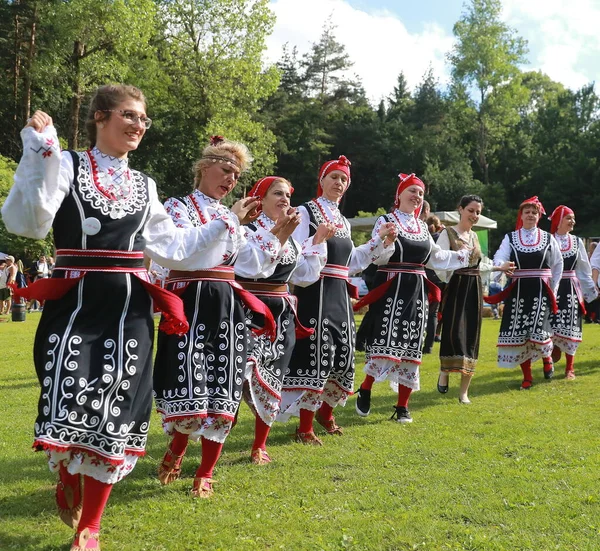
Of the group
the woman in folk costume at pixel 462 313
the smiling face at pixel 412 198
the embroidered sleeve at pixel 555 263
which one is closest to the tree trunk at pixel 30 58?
the embroidered sleeve at pixel 555 263

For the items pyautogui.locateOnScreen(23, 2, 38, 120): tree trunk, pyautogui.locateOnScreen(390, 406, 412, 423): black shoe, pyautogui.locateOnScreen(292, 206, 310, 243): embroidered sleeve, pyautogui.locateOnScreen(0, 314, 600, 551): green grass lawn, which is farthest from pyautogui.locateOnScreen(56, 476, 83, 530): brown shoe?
pyautogui.locateOnScreen(23, 2, 38, 120): tree trunk

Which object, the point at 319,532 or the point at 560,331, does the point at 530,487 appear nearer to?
the point at 319,532

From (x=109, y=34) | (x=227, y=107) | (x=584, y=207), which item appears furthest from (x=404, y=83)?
(x=109, y=34)

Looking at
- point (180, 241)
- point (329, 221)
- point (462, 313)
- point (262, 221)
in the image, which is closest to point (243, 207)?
point (262, 221)

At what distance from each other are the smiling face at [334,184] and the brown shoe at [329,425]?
73.2 inches

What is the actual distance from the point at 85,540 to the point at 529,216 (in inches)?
267

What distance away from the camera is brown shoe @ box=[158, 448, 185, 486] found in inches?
177

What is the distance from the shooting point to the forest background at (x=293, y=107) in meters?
28.7

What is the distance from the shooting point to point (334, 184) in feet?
19.8

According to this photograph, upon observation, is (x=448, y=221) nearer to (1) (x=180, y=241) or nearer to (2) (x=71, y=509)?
(1) (x=180, y=241)

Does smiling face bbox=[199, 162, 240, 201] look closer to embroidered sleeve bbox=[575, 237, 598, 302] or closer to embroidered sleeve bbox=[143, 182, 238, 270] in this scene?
embroidered sleeve bbox=[143, 182, 238, 270]

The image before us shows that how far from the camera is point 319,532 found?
3635mm

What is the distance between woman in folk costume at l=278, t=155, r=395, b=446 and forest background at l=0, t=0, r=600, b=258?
20.9 meters

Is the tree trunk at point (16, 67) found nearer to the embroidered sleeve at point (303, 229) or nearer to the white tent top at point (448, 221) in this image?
the white tent top at point (448, 221)
